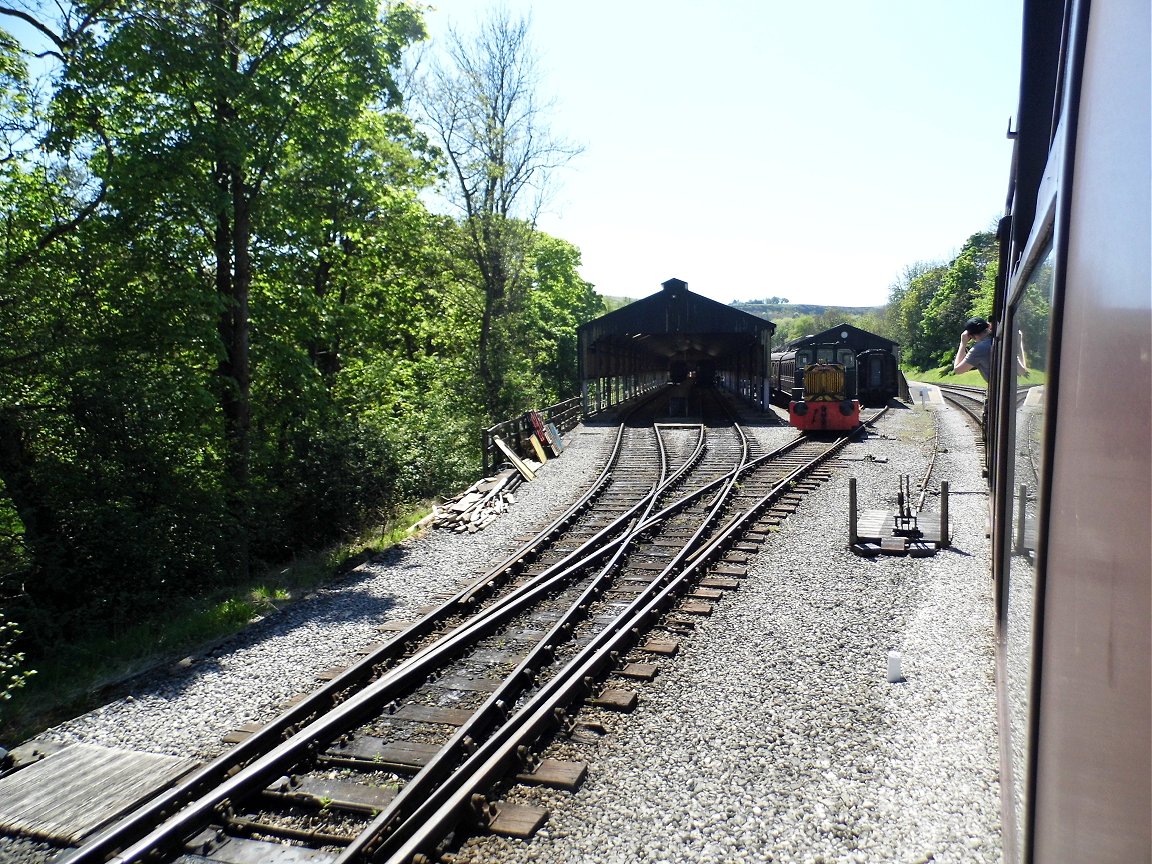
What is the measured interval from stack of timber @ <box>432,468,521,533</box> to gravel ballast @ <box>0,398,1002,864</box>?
2.20 m

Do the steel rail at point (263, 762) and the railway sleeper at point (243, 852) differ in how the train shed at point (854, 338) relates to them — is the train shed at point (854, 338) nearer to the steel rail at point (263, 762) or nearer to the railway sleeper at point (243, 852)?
the steel rail at point (263, 762)

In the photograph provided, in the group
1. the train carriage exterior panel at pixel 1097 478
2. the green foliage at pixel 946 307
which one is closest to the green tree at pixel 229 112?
the train carriage exterior panel at pixel 1097 478

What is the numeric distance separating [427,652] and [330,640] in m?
1.42

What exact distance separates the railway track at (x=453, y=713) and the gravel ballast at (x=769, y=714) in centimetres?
37

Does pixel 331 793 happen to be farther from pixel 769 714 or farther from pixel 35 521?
pixel 35 521

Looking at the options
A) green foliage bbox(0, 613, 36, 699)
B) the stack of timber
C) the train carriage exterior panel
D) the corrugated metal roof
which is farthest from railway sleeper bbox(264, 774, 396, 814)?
the corrugated metal roof

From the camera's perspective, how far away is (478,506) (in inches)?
561

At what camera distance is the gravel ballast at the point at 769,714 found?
4668 millimetres

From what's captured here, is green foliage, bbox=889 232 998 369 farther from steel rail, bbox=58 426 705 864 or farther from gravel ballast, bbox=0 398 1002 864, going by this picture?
steel rail, bbox=58 426 705 864

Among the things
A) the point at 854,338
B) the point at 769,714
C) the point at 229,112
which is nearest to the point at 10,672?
the point at 769,714

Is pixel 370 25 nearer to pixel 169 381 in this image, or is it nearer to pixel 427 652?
pixel 169 381

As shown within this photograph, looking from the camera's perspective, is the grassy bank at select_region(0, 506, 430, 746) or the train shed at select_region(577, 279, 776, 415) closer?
the grassy bank at select_region(0, 506, 430, 746)

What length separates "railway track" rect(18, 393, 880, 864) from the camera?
4879mm

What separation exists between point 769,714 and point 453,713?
252 centimetres
